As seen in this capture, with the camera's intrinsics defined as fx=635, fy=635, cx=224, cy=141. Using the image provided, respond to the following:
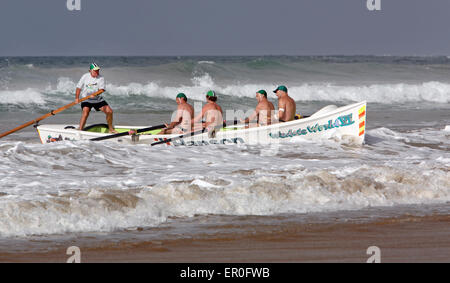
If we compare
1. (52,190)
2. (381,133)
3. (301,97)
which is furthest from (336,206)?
(301,97)

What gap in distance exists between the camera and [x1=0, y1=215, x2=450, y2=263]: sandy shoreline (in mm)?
5176

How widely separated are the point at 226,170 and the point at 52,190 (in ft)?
8.62

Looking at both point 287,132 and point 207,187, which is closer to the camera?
point 207,187

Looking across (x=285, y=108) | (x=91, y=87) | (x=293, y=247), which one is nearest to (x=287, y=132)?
(x=285, y=108)

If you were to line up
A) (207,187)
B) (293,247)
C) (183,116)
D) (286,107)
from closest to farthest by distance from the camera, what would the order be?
(293,247) → (207,187) → (183,116) → (286,107)

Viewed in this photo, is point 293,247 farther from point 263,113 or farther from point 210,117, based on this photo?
point 263,113

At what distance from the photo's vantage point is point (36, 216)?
6191 mm

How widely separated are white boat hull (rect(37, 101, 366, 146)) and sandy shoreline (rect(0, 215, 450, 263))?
5.13 meters

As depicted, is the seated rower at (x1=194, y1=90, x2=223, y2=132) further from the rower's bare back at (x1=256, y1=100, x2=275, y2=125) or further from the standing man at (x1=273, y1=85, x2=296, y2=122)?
the standing man at (x1=273, y1=85, x2=296, y2=122)

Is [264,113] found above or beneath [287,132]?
above

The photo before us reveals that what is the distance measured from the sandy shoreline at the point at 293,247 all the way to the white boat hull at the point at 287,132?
5132 mm

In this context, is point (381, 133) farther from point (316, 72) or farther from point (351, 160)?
point (316, 72)

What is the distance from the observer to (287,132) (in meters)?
11.5

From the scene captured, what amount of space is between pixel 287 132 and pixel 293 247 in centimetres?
609
